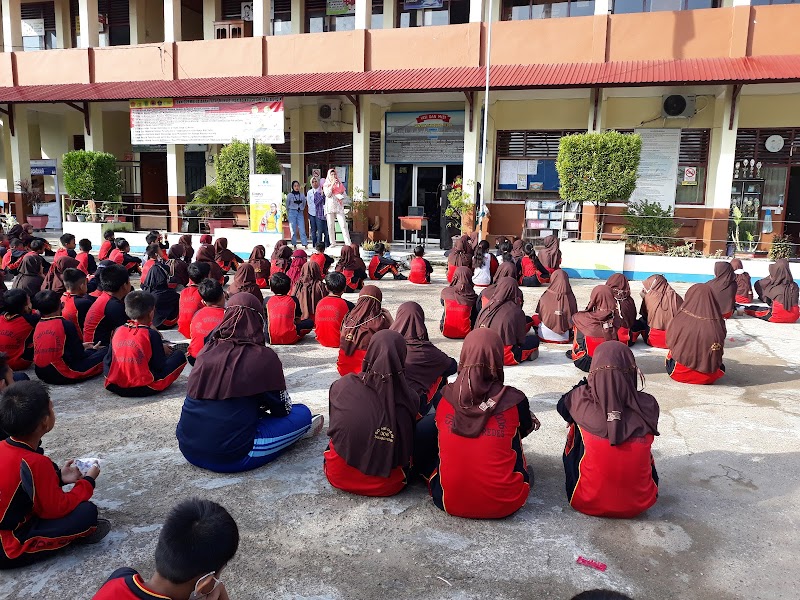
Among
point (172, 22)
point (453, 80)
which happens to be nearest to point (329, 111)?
point (453, 80)

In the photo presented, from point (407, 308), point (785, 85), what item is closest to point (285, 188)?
point (785, 85)

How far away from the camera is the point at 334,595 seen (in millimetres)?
2777

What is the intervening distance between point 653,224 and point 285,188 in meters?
10.0

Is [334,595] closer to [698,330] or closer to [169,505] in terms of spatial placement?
[169,505]

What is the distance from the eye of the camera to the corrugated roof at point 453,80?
41.9 feet

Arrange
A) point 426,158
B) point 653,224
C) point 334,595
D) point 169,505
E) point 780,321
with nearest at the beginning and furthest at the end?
point 334,595, point 169,505, point 780,321, point 653,224, point 426,158

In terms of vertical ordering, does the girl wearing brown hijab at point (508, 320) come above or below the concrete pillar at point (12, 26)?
below

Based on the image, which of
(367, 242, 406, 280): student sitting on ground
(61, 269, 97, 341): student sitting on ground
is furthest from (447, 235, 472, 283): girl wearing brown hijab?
(61, 269, 97, 341): student sitting on ground

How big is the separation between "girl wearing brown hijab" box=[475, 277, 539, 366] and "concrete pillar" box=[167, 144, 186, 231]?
13307 mm

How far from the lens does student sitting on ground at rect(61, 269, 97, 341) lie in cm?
605

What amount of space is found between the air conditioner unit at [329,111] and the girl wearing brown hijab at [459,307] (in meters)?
11.1

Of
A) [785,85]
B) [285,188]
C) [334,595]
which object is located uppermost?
[785,85]

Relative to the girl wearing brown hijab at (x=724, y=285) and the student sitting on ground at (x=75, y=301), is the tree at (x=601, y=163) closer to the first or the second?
the girl wearing brown hijab at (x=724, y=285)

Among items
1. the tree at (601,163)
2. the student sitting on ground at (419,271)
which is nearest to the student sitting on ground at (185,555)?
the student sitting on ground at (419,271)
